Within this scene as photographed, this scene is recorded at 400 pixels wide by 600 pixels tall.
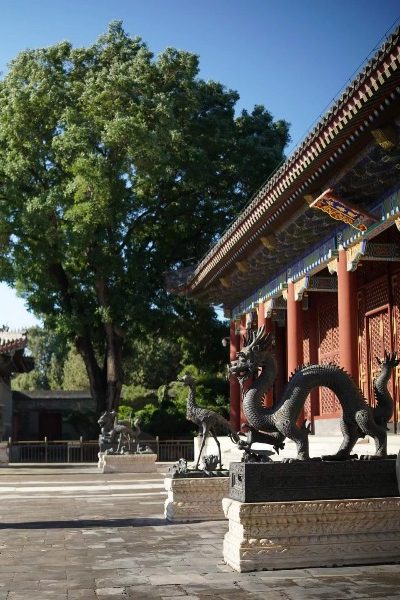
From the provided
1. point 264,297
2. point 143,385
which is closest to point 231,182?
point 264,297

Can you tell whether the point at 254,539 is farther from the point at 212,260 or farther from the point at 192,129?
the point at 192,129

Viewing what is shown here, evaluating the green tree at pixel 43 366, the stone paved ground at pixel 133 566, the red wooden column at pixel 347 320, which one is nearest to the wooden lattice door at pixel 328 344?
the red wooden column at pixel 347 320

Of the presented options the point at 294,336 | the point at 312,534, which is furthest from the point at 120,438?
the point at 312,534

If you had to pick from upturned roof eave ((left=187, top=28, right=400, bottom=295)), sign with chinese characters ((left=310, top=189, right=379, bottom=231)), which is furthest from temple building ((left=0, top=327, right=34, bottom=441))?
sign with chinese characters ((left=310, top=189, right=379, bottom=231))

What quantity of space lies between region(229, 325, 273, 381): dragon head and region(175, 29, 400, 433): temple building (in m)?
0.56

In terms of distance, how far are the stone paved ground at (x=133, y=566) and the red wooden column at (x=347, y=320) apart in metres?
4.52

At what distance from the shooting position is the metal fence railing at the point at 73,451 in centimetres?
2684

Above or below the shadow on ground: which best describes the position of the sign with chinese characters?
above

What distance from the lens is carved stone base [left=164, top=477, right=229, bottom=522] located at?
31.7 ft

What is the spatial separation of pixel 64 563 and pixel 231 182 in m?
24.2

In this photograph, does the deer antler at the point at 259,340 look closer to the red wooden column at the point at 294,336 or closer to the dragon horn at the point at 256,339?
the dragon horn at the point at 256,339

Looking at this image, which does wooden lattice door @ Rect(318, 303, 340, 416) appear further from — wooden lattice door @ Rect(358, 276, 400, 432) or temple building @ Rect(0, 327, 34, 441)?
temple building @ Rect(0, 327, 34, 441)

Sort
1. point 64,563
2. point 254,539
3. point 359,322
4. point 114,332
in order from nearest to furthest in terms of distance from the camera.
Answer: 1. point 254,539
2. point 64,563
3. point 359,322
4. point 114,332

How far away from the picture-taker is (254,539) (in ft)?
20.2
